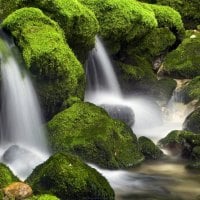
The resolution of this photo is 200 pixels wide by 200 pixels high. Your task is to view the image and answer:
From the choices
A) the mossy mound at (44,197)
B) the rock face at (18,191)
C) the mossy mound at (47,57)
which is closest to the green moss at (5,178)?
the rock face at (18,191)

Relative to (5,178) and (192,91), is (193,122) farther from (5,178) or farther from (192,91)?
(5,178)

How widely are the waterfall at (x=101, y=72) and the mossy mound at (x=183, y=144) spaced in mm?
4690

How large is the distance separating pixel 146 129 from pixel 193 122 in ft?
4.87

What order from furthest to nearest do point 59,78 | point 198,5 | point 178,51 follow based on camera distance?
point 198,5
point 178,51
point 59,78

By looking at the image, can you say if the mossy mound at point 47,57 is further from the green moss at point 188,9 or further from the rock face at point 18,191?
the green moss at point 188,9

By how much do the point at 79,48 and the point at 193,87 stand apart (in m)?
4.09

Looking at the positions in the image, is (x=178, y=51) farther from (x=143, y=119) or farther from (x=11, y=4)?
(x=11, y=4)

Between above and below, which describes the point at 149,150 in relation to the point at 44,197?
below

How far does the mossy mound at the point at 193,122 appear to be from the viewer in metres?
14.8

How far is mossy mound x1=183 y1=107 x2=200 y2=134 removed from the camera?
1479 centimetres

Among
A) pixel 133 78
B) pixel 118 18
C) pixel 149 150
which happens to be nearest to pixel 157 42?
pixel 133 78

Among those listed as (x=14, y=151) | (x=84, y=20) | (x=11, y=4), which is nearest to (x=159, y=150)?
Result: (x=14, y=151)

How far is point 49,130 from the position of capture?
1250cm

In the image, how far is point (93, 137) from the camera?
11.9 metres
